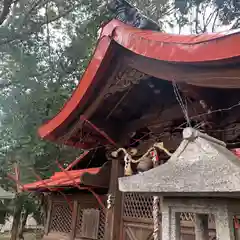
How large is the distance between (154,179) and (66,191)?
490 centimetres

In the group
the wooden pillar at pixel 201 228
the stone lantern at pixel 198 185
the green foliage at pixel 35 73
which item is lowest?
the wooden pillar at pixel 201 228

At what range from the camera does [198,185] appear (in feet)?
5.33

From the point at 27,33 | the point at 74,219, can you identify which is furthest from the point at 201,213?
the point at 27,33

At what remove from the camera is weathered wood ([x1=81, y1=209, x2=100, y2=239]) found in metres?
5.28

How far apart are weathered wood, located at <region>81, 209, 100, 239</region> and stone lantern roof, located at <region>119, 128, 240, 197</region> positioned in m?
3.56

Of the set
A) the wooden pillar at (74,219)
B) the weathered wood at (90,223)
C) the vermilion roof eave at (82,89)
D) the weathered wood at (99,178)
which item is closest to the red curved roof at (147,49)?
the vermilion roof eave at (82,89)

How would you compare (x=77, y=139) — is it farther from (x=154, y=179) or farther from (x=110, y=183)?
(x=154, y=179)

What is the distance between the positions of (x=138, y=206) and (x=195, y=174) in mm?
2867

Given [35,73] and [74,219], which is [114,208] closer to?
[74,219]

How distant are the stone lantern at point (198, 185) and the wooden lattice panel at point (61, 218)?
4.77 m

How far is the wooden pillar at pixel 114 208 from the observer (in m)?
4.34

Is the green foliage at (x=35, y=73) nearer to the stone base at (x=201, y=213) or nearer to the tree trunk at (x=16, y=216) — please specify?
the tree trunk at (x=16, y=216)

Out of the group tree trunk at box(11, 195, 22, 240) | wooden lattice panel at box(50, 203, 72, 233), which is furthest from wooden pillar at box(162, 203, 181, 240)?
tree trunk at box(11, 195, 22, 240)

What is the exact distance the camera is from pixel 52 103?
11.6 meters
